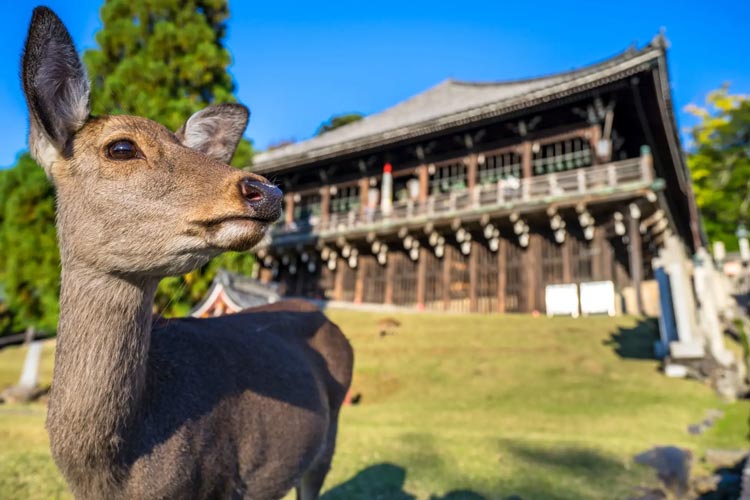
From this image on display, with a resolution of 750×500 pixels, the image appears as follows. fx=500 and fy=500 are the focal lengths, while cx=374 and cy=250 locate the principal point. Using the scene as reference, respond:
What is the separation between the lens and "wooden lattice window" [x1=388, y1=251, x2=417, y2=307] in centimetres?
2250

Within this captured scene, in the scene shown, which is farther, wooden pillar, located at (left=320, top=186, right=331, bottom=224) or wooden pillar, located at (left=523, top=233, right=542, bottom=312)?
wooden pillar, located at (left=320, top=186, right=331, bottom=224)

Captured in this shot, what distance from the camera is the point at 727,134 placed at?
1341 inches

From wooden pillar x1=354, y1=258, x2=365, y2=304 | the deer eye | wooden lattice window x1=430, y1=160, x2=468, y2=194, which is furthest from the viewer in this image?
wooden pillar x1=354, y1=258, x2=365, y2=304

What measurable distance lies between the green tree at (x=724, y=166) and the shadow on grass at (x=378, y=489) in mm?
36665

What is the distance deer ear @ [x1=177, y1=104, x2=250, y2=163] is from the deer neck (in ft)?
3.14

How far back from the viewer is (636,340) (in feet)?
43.6

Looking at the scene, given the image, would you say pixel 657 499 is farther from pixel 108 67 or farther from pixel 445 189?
pixel 445 189

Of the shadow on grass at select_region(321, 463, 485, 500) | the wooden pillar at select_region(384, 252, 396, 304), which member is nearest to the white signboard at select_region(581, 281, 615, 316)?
the wooden pillar at select_region(384, 252, 396, 304)

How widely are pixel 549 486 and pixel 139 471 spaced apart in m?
4.33

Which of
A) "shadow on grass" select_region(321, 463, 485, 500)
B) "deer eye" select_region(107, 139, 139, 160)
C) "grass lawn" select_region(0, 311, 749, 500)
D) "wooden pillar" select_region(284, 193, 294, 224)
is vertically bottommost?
"shadow on grass" select_region(321, 463, 485, 500)

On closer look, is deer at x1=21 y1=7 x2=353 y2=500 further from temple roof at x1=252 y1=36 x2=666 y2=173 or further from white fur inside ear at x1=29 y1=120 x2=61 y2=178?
temple roof at x1=252 y1=36 x2=666 y2=173

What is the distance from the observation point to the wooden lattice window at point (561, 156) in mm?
19812

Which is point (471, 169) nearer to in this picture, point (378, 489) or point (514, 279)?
point (514, 279)

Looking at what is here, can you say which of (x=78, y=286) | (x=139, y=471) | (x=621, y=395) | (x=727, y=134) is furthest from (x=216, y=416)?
(x=727, y=134)
